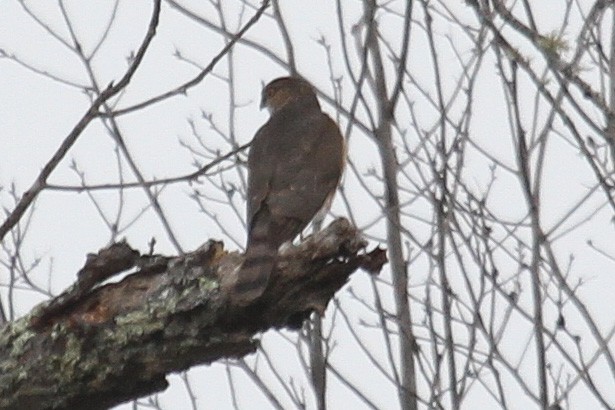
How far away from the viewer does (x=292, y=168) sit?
214 inches

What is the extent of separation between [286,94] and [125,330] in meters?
3.81

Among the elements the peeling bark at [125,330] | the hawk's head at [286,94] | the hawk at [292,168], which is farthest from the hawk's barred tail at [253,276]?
the hawk's head at [286,94]

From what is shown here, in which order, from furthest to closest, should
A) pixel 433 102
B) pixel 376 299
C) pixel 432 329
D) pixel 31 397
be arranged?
pixel 433 102
pixel 376 299
pixel 432 329
pixel 31 397

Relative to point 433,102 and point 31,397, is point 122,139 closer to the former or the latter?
point 433,102

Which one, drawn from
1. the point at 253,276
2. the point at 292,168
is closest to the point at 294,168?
the point at 292,168

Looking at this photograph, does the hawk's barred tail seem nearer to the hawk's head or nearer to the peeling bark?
the peeling bark

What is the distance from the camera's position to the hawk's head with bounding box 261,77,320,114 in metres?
6.28

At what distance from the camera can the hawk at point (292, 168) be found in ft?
16.2

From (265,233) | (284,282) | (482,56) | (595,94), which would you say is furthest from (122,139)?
(284,282)

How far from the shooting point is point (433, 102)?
5.64 m

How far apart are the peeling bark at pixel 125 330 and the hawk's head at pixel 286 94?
3188 millimetres

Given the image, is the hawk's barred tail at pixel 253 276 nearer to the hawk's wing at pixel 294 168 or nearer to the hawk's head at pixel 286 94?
the hawk's wing at pixel 294 168

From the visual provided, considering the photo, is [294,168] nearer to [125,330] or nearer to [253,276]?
[253,276]

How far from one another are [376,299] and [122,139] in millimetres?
1318
